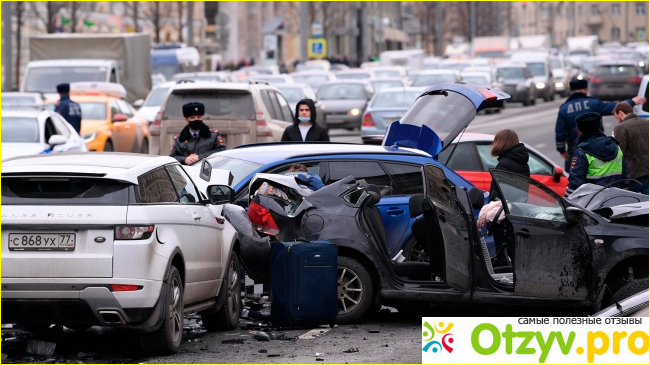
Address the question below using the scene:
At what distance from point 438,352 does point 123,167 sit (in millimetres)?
3046

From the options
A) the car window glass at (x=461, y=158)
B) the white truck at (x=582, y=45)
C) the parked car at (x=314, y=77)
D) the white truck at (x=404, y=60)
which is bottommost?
the car window glass at (x=461, y=158)

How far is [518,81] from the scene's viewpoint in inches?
1875

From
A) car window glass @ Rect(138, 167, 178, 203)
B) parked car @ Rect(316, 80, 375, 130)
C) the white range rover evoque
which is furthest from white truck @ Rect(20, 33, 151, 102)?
the white range rover evoque

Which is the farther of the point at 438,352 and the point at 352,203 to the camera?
the point at 352,203

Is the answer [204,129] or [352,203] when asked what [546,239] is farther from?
[204,129]

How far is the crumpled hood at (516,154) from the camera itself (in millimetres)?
12125

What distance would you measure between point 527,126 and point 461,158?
849 inches

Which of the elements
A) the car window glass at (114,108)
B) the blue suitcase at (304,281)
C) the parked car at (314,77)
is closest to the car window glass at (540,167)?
the blue suitcase at (304,281)

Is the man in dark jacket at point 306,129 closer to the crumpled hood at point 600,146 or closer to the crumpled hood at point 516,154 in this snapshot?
the crumpled hood at point 516,154

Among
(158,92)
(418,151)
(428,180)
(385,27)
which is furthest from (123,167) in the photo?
(385,27)

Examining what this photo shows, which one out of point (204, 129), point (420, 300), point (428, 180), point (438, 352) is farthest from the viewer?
point (204, 129)

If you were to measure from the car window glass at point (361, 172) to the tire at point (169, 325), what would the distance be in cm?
263

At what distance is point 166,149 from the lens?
62.5 ft

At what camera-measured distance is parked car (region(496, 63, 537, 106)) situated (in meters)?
47.4
